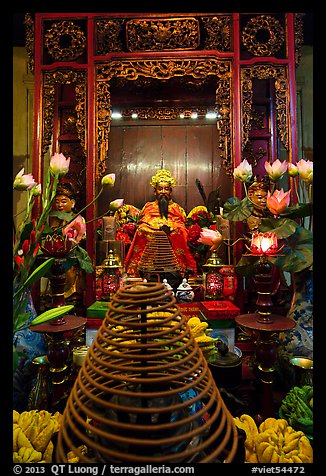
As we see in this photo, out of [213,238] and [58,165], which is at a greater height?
[58,165]

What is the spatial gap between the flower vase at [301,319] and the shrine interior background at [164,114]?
878 millimetres

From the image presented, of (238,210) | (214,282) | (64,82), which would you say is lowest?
(214,282)

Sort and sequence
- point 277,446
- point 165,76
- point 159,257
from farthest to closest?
point 165,76, point 159,257, point 277,446

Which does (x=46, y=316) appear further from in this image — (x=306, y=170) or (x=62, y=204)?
(x=62, y=204)

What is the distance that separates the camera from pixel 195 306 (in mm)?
1609

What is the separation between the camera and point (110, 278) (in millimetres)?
1663

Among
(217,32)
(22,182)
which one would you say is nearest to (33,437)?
(22,182)

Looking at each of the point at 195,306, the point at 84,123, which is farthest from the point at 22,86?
the point at 195,306

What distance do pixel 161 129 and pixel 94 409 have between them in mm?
2644

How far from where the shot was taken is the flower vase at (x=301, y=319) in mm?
1342

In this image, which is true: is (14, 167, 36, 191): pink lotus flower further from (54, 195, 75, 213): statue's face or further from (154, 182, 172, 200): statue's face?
(154, 182, 172, 200): statue's face

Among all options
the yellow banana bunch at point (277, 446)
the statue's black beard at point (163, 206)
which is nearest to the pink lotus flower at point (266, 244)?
the yellow banana bunch at point (277, 446)

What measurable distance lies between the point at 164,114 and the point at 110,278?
1.74m

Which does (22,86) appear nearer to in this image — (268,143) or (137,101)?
(137,101)
